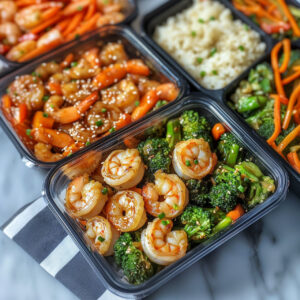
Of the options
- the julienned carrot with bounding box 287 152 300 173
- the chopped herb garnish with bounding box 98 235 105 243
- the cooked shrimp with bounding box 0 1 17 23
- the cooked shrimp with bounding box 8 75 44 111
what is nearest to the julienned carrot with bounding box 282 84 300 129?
the julienned carrot with bounding box 287 152 300 173

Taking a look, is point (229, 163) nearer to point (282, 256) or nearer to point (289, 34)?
point (282, 256)

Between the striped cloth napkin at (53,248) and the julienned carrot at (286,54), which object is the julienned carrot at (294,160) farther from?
the striped cloth napkin at (53,248)

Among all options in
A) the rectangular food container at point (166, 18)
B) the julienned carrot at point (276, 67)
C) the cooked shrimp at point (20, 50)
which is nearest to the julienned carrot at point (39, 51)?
the cooked shrimp at point (20, 50)

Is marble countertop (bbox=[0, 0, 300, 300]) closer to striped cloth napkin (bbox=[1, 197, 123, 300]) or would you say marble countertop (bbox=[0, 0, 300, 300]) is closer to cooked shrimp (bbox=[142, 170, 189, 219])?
striped cloth napkin (bbox=[1, 197, 123, 300])

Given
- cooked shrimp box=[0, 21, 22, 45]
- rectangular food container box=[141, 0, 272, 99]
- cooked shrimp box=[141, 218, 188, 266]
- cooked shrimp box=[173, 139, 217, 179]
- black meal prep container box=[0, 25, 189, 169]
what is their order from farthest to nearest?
cooked shrimp box=[0, 21, 22, 45] < rectangular food container box=[141, 0, 272, 99] < black meal prep container box=[0, 25, 189, 169] < cooked shrimp box=[173, 139, 217, 179] < cooked shrimp box=[141, 218, 188, 266]

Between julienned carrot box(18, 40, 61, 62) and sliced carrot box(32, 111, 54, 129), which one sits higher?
julienned carrot box(18, 40, 61, 62)

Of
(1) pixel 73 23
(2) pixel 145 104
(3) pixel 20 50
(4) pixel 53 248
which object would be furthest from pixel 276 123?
Result: (3) pixel 20 50
